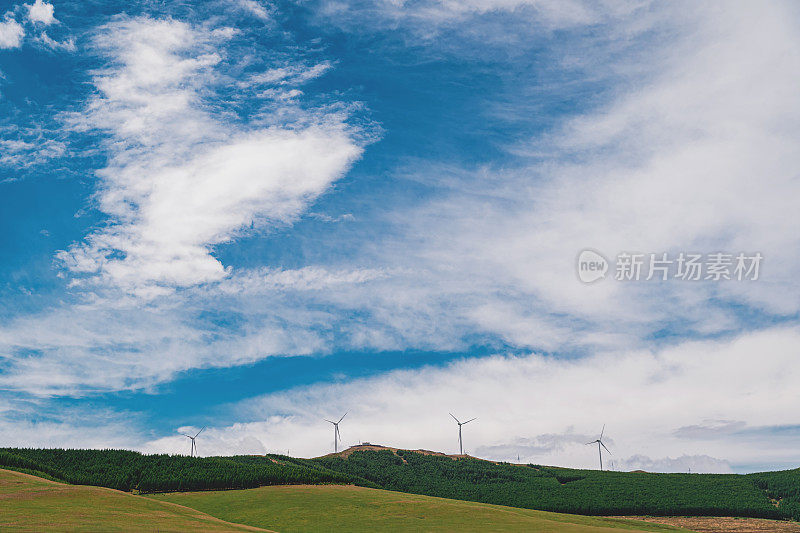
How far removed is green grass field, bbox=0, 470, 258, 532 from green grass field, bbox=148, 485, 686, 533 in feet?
50.2

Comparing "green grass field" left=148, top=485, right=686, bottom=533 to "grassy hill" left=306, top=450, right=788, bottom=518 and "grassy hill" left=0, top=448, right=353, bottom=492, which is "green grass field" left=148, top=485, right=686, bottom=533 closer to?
"grassy hill" left=0, top=448, right=353, bottom=492

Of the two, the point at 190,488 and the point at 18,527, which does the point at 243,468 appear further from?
the point at 18,527

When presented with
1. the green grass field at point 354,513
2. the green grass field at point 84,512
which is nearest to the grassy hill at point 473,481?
the green grass field at point 354,513

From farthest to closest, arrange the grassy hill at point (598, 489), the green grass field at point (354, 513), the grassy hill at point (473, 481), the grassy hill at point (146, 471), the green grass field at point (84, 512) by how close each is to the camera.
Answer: the grassy hill at point (598, 489) → the grassy hill at point (473, 481) → the grassy hill at point (146, 471) → the green grass field at point (354, 513) → the green grass field at point (84, 512)

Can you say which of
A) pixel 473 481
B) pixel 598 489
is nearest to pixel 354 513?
pixel 598 489

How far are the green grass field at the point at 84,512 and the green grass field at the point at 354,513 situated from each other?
50.2 feet

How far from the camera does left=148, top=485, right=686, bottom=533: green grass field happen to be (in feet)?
230

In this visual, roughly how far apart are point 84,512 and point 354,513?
35712 mm

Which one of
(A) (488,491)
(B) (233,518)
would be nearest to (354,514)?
(B) (233,518)

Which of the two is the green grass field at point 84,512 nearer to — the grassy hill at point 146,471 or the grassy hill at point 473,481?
the grassy hill at point 146,471

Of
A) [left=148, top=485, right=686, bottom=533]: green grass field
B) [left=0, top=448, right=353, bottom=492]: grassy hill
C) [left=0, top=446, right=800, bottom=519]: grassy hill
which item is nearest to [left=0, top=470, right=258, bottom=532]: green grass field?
[left=148, top=485, right=686, bottom=533]: green grass field

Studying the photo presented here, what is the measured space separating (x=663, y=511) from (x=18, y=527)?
135440mm

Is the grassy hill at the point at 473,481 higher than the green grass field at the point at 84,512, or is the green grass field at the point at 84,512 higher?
the green grass field at the point at 84,512

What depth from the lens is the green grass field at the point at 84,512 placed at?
150 ft
